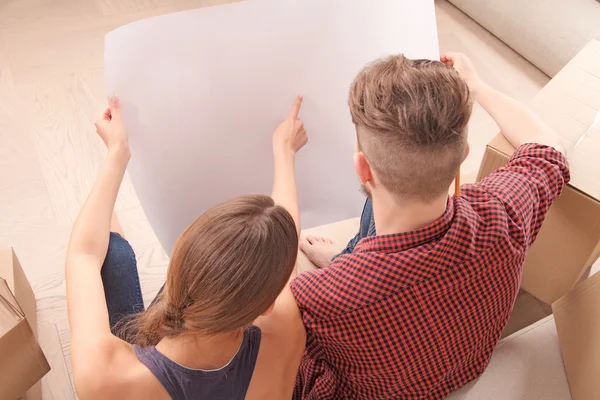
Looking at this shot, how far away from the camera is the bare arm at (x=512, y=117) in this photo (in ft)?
3.53

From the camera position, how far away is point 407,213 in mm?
829

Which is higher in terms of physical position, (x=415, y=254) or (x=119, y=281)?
(x=415, y=254)

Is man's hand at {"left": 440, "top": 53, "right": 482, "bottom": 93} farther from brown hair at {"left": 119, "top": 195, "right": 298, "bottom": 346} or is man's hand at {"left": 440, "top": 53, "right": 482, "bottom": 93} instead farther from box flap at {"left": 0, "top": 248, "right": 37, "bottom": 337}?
box flap at {"left": 0, "top": 248, "right": 37, "bottom": 337}

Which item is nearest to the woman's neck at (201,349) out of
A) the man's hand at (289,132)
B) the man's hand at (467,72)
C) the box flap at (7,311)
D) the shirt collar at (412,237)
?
the shirt collar at (412,237)

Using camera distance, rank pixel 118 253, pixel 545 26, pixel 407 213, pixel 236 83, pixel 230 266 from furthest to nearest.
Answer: pixel 545 26, pixel 236 83, pixel 118 253, pixel 407 213, pixel 230 266

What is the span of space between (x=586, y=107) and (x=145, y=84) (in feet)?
2.68

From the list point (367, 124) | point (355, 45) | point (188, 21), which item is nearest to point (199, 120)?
point (188, 21)

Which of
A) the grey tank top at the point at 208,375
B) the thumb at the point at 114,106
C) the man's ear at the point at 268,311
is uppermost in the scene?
the thumb at the point at 114,106

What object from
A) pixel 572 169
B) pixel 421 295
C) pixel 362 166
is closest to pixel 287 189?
pixel 362 166

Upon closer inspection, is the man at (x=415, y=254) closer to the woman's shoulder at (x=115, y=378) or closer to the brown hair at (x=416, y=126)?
the brown hair at (x=416, y=126)

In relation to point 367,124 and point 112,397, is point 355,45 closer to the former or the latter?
point 367,124

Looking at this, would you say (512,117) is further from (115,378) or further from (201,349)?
(115,378)

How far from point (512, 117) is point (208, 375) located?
2.31ft

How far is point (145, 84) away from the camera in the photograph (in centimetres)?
112
